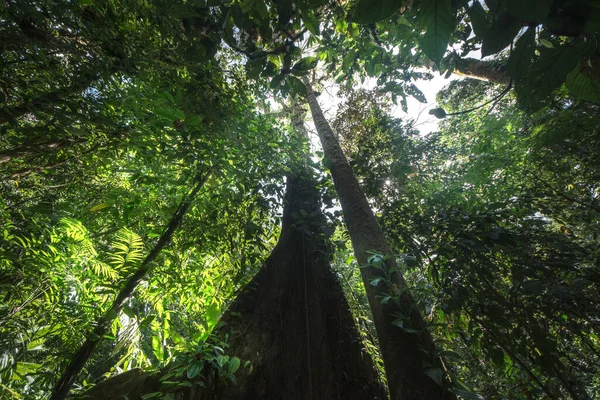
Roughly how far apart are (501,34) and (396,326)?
1342 millimetres

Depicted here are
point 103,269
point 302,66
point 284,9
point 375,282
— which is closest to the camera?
point 284,9

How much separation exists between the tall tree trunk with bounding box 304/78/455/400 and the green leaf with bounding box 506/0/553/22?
1.27 m

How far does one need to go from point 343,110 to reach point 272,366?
161 inches

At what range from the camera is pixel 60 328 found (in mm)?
1859

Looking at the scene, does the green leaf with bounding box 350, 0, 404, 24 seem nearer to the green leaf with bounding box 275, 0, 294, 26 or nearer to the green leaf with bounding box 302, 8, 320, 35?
Answer: the green leaf with bounding box 275, 0, 294, 26

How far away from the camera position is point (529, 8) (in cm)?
56

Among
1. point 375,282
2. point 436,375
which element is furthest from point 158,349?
point 436,375

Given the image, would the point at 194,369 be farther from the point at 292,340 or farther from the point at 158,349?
the point at 292,340

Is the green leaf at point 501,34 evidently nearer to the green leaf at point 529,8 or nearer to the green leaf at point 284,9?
the green leaf at point 529,8

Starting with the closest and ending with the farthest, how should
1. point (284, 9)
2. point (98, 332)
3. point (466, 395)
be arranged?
point (284, 9)
point (466, 395)
point (98, 332)

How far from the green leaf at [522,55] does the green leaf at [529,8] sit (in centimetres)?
23

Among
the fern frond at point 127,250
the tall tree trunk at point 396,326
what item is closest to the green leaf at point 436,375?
the tall tree trunk at point 396,326

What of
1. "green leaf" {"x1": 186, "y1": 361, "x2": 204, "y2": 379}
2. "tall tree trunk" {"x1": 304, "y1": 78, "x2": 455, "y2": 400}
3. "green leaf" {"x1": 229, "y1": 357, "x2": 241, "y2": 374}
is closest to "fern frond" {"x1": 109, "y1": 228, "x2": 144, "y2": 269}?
"green leaf" {"x1": 186, "y1": 361, "x2": 204, "y2": 379}

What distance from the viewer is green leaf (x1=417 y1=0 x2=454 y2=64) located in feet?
2.16
